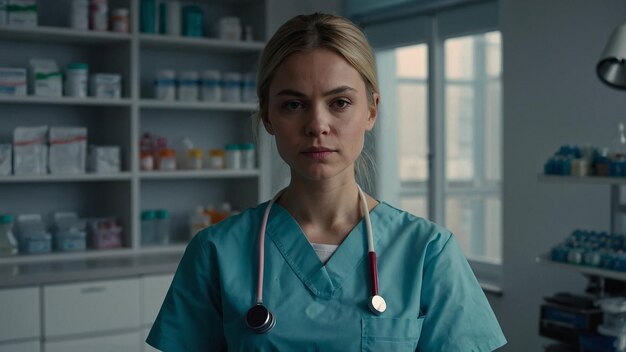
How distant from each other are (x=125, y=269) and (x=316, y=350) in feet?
6.98

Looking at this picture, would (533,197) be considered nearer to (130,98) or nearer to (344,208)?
(130,98)

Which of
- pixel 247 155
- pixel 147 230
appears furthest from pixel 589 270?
pixel 147 230

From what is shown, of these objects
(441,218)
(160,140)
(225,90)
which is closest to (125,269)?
(160,140)

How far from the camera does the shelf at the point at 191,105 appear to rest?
346 centimetres

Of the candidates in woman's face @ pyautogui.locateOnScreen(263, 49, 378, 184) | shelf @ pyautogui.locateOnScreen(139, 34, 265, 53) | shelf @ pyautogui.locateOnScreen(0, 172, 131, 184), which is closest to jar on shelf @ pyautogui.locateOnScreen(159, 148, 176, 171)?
shelf @ pyautogui.locateOnScreen(0, 172, 131, 184)

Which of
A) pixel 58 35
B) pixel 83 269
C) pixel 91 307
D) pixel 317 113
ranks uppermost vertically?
pixel 58 35

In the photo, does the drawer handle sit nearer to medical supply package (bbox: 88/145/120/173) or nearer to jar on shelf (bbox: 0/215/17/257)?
jar on shelf (bbox: 0/215/17/257)

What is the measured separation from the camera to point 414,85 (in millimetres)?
4273

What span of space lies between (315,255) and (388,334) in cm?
18

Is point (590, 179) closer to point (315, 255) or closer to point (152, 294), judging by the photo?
point (315, 255)

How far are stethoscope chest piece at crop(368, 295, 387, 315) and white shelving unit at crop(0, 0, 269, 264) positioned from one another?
2.45 metres

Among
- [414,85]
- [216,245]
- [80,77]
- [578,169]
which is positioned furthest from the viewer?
[414,85]

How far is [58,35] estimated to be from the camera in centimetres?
330

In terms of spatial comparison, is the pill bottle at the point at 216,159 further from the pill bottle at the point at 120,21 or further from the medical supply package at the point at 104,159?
the pill bottle at the point at 120,21
